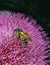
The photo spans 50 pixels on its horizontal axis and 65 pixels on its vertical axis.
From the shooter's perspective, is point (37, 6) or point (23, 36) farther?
point (37, 6)

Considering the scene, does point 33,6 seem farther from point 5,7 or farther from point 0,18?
point 0,18

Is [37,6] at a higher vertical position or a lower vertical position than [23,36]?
higher

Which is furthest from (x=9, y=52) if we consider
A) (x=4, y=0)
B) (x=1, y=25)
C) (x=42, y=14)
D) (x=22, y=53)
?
(x=42, y=14)

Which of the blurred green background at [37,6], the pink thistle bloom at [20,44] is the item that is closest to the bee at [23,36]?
the pink thistle bloom at [20,44]

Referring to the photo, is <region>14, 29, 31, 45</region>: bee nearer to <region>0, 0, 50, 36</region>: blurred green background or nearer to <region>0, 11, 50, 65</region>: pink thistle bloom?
<region>0, 11, 50, 65</region>: pink thistle bloom

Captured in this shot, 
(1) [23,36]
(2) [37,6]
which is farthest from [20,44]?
(2) [37,6]

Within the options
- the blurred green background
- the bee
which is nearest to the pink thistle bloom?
the bee

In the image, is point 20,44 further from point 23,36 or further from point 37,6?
point 37,6

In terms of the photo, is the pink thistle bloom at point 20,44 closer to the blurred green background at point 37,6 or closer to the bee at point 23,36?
the bee at point 23,36
